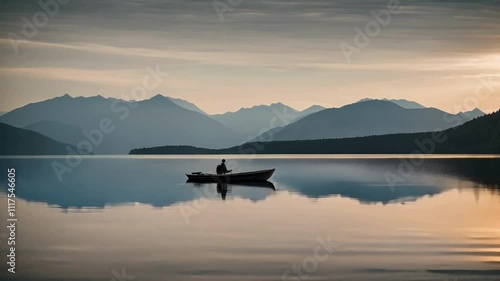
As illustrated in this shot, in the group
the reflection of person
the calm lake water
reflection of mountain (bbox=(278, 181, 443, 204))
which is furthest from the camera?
the reflection of person

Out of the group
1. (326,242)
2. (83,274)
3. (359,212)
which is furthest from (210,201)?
(83,274)

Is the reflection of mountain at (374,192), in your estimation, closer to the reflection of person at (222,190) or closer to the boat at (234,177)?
the reflection of person at (222,190)

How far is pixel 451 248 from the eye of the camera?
27.3m

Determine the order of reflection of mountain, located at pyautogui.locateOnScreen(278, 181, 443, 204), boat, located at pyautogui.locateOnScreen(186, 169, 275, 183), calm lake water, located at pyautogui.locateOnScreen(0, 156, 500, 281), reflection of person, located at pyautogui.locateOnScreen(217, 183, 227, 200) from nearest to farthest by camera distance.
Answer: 1. calm lake water, located at pyautogui.locateOnScreen(0, 156, 500, 281)
2. reflection of mountain, located at pyautogui.locateOnScreen(278, 181, 443, 204)
3. reflection of person, located at pyautogui.locateOnScreen(217, 183, 227, 200)
4. boat, located at pyautogui.locateOnScreen(186, 169, 275, 183)

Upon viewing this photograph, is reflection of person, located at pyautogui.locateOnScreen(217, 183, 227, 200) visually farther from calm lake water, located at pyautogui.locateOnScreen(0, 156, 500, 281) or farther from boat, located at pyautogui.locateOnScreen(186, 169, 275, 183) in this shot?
calm lake water, located at pyautogui.locateOnScreen(0, 156, 500, 281)

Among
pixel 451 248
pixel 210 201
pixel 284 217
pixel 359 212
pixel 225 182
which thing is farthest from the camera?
pixel 225 182

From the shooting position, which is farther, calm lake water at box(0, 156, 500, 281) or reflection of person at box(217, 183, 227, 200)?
reflection of person at box(217, 183, 227, 200)

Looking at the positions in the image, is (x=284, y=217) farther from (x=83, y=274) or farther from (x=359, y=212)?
(x=83, y=274)

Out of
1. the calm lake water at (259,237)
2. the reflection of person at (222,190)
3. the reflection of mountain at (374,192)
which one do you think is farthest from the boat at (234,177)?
the calm lake water at (259,237)

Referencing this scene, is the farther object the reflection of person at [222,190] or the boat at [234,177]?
the boat at [234,177]

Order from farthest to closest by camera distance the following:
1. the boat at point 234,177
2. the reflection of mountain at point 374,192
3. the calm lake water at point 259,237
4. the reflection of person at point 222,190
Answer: the boat at point 234,177, the reflection of person at point 222,190, the reflection of mountain at point 374,192, the calm lake water at point 259,237

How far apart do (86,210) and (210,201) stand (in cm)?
982

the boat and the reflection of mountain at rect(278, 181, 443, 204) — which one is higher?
the boat

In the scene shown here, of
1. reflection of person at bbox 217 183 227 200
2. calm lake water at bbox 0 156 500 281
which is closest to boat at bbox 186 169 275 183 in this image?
reflection of person at bbox 217 183 227 200
